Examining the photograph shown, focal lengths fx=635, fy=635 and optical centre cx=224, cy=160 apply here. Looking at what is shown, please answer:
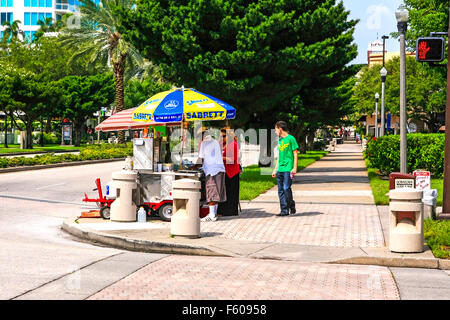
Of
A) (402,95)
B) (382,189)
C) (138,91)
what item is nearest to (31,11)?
(138,91)

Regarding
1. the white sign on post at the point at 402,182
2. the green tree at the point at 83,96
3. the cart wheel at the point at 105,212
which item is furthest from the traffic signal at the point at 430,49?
the green tree at the point at 83,96

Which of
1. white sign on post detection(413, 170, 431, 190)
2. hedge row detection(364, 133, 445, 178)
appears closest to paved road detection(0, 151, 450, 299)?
white sign on post detection(413, 170, 431, 190)

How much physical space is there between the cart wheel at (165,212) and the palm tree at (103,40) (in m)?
36.7

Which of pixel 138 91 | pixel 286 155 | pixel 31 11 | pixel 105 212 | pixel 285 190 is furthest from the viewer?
pixel 31 11

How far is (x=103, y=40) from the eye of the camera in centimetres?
5003

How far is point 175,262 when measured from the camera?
874cm

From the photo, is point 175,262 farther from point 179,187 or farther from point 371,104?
point 371,104

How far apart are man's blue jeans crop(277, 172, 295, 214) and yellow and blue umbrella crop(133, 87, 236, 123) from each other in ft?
7.23

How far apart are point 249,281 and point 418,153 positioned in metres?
16.9

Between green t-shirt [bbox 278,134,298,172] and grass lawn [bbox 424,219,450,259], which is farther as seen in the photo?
green t-shirt [bbox 278,134,298,172]

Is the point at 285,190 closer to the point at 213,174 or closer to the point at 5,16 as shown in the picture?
the point at 213,174

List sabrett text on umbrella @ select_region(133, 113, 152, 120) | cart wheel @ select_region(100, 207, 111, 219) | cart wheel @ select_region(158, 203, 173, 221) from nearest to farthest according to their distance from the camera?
cart wheel @ select_region(158, 203, 173, 221) → cart wheel @ select_region(100, 207, 111, 219) → sabrett text on umbrella @ select_region(133, 113, 152, 120)

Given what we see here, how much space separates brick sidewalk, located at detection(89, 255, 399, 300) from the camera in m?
6.66

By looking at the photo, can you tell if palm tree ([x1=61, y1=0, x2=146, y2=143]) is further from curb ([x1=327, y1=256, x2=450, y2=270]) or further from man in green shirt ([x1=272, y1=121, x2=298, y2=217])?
curb ([x1=327, y1=256, x2=450, y2=270])
